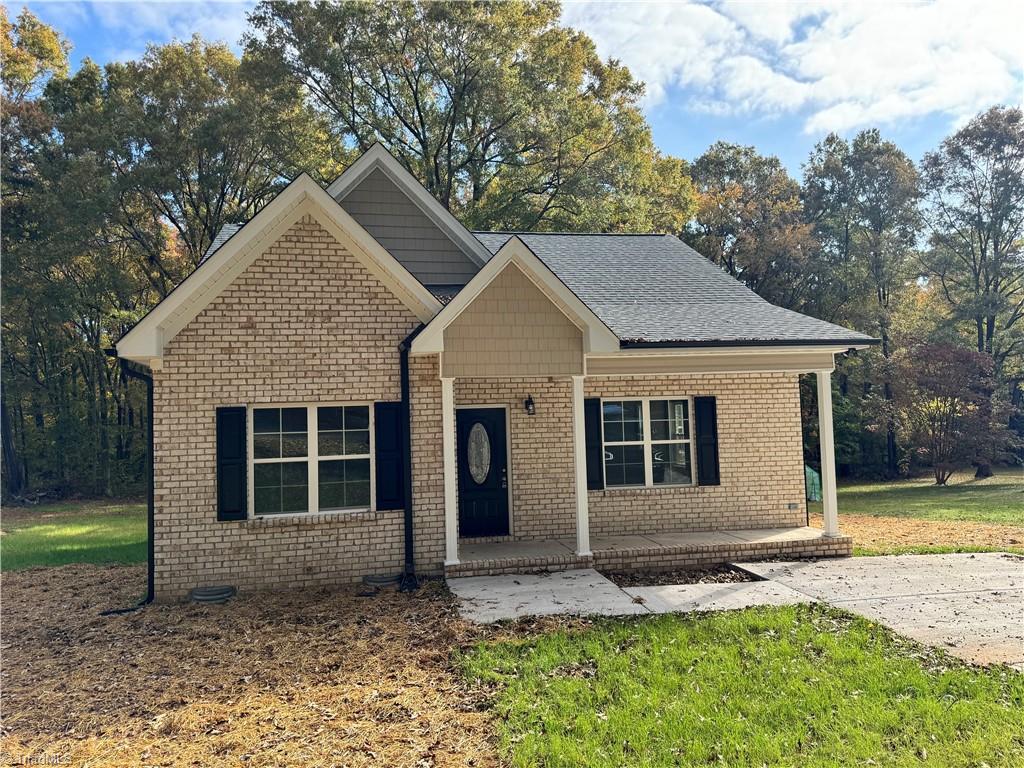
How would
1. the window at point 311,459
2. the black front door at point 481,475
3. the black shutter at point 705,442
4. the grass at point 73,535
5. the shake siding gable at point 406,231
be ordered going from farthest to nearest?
1. the grass at point 73,535
2. the shake siding gable at point 406,231
3. the black shutter at point 705,442
4. the black front door at point 481,475
5. the window at point 311,459

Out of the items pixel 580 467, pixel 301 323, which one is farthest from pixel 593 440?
pixel 301 323

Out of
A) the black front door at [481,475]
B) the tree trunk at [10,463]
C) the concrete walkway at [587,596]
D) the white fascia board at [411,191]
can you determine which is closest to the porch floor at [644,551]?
the concrete walkway at [587,596]

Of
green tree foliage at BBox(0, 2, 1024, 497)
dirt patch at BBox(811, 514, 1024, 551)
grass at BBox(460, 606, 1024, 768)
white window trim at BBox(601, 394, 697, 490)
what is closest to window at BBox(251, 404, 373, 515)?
grass at BBox(460, 606, 1024, 768)

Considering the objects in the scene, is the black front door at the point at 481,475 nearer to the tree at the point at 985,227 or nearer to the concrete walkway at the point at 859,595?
the concrete walkway at the point at 859,595

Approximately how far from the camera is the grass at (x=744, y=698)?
406 centimetres

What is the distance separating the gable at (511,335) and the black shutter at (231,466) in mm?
2659

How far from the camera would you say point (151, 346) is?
760 centimetres

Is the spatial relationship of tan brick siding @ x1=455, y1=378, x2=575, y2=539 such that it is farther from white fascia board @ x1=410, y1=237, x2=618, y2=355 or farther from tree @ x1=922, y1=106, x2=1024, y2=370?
tree @ x1=922, y1=106, x2=1024, y2=370

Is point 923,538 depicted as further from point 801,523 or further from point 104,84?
point 104,84

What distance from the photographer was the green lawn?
1421 centimetres

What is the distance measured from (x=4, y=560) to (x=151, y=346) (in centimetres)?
693

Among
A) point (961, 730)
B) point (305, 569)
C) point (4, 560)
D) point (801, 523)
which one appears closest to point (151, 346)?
point (305, 569)

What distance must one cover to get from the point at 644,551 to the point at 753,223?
24.5m

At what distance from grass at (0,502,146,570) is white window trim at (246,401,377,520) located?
459 centimetres
